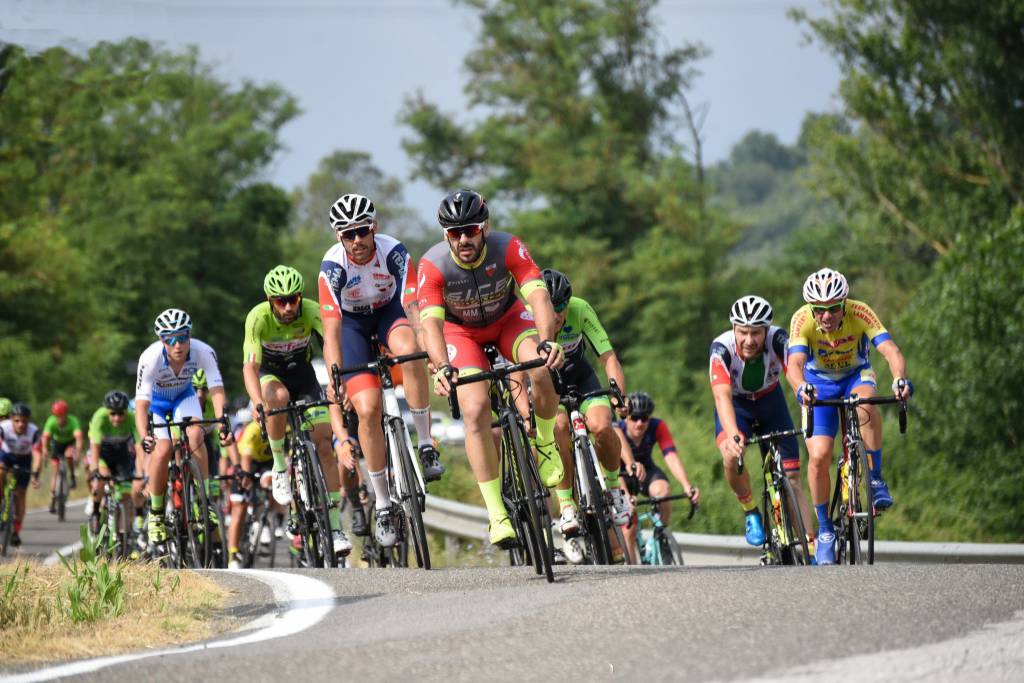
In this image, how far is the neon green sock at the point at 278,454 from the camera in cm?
1288

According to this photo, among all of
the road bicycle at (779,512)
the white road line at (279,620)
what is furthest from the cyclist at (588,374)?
the white road line at (279,620)

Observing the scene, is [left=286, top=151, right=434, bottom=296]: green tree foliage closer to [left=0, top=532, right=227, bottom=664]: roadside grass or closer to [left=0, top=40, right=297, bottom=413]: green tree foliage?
[left=0, top=40, right=297, bottom=413]: green tree foliage

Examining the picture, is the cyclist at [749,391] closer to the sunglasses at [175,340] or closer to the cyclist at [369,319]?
the cyclist at [369,319]

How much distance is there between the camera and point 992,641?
5.84m

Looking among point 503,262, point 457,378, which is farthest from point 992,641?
point 503,262

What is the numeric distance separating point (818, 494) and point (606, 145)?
40565mm

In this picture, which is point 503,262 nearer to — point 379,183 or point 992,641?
point 992,641

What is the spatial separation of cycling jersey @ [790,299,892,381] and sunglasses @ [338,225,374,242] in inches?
127

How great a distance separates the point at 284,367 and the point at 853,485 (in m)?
5.00

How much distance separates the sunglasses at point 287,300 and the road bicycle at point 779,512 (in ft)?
12.4

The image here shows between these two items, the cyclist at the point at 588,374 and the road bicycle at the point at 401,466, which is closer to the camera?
the road bicycle at the point at 401,466

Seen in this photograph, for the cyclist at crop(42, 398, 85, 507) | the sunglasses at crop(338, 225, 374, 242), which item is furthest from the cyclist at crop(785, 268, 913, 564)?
the cyclist at crop(42, 398, 85, 507)

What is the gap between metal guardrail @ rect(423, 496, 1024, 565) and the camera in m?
11.1

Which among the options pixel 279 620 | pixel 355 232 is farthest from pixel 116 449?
pixel 279 620
